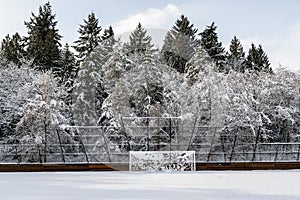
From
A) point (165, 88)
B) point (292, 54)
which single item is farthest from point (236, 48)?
point (165, 88)

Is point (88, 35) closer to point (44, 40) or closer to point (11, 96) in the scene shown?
point (44, 40)

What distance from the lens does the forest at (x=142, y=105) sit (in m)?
11.9

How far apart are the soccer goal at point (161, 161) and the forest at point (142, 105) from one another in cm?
157

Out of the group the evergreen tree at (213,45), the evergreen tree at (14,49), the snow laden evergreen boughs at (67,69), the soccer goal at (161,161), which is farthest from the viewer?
the evergreen tree at (213,45)

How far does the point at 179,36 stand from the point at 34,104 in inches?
320

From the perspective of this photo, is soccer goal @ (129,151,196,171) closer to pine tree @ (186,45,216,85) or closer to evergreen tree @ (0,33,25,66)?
pine tree @ (186,45,216,85)

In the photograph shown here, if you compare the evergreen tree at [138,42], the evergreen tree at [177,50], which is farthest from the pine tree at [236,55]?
the evergreen tree at [138,42]

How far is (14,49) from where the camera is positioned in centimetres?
1766

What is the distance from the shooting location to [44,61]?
55.2 feet

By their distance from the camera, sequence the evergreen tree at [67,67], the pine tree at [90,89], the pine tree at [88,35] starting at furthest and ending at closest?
the pine tree at [88,35]
the evergreen tree at [67,67]
the pine tree at [90,89]

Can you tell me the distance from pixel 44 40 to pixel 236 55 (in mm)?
10947

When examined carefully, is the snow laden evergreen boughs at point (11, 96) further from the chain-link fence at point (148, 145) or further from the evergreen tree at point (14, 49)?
the chain-link fence at point (148, 145)

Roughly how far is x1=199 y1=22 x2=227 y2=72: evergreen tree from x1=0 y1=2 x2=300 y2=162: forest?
2.15 m

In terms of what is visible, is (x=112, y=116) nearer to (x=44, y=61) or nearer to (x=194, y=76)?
(x=194, y=76)
